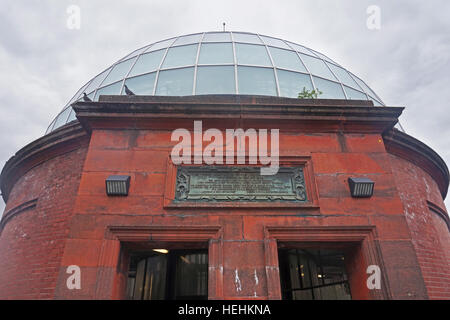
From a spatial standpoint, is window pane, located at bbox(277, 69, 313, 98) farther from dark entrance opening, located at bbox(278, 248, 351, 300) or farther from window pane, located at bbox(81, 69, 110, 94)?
window pane, located at bbox(81, 69, 110, 94)

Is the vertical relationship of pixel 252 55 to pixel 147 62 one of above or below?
below

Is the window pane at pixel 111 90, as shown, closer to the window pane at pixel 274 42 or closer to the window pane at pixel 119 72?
the window pane at pixel 119 72

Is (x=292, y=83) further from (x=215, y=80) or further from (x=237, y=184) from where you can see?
(x=237, y=184)

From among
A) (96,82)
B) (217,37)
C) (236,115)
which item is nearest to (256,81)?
(236,115)

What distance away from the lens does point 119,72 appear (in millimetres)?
9844

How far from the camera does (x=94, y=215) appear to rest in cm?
426

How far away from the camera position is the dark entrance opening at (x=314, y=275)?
18.5ft

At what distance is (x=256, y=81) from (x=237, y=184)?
14.2 ft

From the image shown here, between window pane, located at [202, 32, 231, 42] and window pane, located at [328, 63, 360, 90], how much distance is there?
4.20 meters

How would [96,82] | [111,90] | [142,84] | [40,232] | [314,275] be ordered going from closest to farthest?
[40,232] → [314,275] → [142,84] → [111,90] → [96,82]

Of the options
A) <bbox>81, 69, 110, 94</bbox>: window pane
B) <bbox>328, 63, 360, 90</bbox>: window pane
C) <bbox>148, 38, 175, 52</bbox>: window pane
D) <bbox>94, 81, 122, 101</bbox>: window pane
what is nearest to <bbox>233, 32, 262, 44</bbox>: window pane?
<bbox>148, 38, 175, 52</bbox>: window pane

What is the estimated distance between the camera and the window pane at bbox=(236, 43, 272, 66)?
28.5 ft

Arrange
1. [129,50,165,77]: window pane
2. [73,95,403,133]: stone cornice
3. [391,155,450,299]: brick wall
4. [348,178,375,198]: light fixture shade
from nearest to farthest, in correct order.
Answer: [348,178,375,198]: light fixture shade < [73,95,403,133]: stone cornice < [391,155,450,299]: brick wall < [129,50,165,77]: window pane
